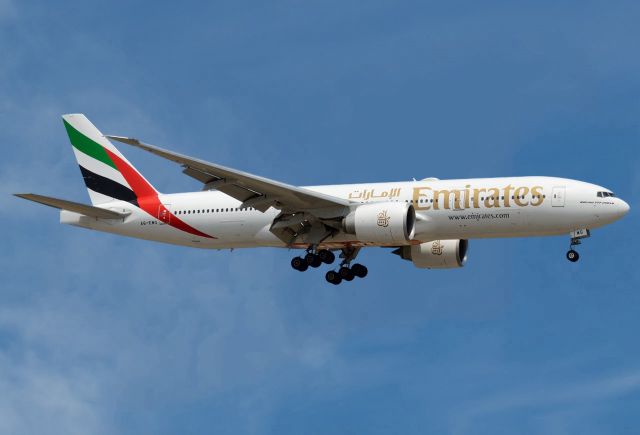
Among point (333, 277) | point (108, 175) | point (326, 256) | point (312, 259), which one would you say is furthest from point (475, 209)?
point (108, 175)

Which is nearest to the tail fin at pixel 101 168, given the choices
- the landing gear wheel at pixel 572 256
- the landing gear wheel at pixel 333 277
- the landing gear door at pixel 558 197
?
the landing gear wheel at pixel 333 277

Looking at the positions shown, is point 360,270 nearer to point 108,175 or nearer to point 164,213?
point 164,213

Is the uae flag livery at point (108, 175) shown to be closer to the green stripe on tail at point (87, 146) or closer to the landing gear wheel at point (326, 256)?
the green stripe on tail at point (87, 146)

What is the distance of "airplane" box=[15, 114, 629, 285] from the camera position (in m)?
46.9

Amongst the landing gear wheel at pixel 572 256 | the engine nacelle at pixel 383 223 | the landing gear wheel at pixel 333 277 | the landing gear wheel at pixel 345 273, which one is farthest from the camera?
the landing gear wheel at pixel 345 273

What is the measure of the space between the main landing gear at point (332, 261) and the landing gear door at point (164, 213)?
5.42m

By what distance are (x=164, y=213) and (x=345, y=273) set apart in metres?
7.49

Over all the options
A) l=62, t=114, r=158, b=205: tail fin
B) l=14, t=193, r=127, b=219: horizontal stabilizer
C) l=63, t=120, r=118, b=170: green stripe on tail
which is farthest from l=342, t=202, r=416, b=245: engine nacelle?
l=63, t=120, r=118, b=170: green stripe on tail

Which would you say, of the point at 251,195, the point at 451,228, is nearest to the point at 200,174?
the point at 251,195

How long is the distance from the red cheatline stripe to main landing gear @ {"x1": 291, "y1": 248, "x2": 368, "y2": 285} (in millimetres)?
3767

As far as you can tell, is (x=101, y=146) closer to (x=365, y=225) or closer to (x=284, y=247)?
(x=284, y=247)

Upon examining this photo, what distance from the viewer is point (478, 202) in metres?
47.2

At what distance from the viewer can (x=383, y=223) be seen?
1850 inches

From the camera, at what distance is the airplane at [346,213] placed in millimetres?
46938
